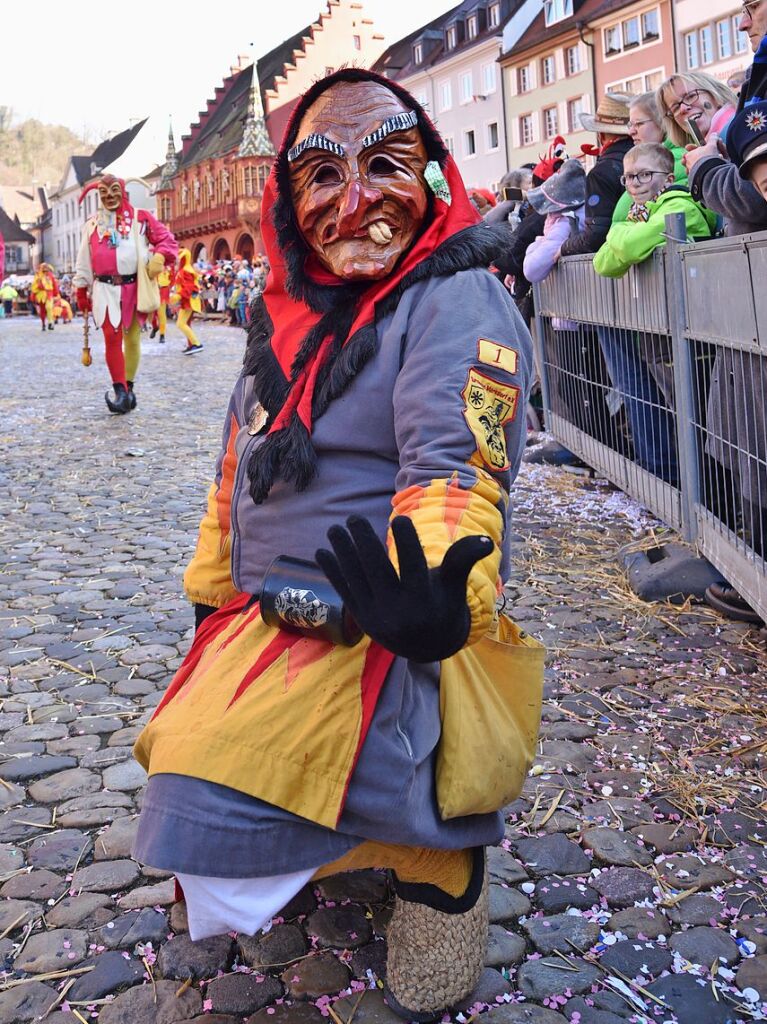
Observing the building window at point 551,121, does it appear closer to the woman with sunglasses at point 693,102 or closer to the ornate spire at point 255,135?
the ornate spire at point 255,135

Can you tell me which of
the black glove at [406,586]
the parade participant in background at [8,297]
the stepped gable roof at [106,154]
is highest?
the stepped gable roof at [106,154]

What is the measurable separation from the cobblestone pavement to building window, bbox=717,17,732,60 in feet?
116

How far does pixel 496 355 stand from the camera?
6.87 feet

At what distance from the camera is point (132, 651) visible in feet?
14.1

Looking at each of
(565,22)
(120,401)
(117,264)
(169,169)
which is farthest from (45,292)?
(169,169)

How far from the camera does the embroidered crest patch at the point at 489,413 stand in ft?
6.60

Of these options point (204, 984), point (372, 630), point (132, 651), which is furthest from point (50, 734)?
point (372, 630)

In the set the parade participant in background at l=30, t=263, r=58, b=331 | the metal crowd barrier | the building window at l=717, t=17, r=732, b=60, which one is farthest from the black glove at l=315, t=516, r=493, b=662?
the building window at l=717, t=17, r=732, b=60

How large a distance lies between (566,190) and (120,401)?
598cm

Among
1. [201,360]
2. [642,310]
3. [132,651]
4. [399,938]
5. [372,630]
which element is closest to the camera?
[372,630]

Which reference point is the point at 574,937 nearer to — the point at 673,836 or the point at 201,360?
the point at 673,836

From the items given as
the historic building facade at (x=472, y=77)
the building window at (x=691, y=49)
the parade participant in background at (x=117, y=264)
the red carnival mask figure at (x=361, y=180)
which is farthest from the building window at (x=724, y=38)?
the red carnival mask figure at (x=361, y=180)

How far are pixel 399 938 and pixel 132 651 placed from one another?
A: 7.78 feet

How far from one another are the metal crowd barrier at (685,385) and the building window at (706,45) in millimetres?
34632
